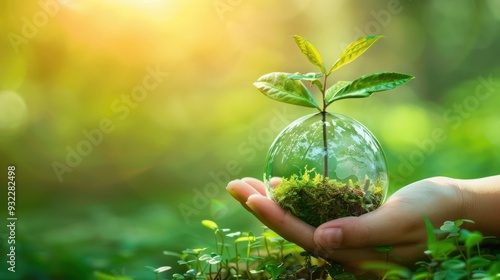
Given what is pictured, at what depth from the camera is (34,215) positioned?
287 centimetres

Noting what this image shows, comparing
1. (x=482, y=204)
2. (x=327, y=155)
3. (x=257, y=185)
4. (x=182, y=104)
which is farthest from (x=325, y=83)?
(x=182, y=104)

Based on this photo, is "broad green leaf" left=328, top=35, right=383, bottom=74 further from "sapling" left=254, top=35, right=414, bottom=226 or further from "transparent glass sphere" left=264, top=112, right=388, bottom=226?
"transparent glass sphere" left=264, top=112, right=388, bottom=226

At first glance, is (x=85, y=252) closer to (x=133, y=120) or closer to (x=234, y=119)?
(x=133, y=120)

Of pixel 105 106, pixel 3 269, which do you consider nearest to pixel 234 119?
pixel 105 106

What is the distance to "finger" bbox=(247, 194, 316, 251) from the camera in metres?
1.25

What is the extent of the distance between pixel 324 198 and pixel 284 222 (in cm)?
12

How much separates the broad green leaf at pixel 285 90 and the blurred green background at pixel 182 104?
112 centimetres

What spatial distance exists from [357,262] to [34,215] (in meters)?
2.18

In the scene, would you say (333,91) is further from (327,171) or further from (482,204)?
(482,204)

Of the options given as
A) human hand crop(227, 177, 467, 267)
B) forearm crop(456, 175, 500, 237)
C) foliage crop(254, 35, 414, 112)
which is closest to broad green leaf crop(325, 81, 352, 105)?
foliage crop(254, 35, 414, 112)

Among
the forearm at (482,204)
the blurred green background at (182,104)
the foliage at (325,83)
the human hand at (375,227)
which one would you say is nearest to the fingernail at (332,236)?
the human hand at (375,227)

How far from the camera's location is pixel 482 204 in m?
1.46

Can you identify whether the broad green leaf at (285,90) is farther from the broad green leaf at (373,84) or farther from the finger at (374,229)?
the finger at (374,229)

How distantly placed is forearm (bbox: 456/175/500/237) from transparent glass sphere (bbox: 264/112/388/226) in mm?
274
